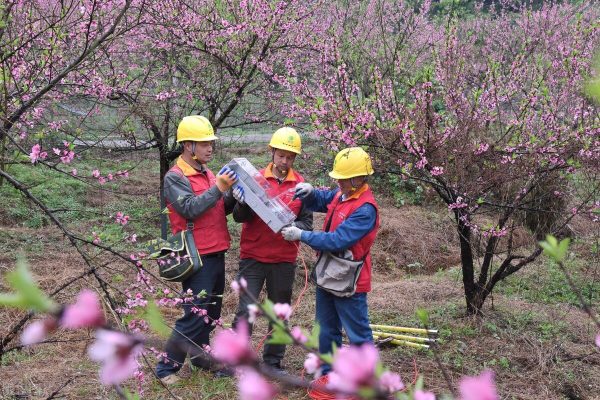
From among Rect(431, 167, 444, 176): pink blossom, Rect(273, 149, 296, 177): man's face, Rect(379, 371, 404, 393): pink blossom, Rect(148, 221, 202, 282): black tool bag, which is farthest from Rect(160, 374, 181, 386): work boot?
Rect(379, 371, 404, 393): pink blossom

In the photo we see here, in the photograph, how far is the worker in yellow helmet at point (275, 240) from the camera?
4094mm

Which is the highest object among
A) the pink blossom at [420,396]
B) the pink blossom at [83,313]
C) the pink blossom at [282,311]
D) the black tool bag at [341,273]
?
the pink blossom at [83,313]

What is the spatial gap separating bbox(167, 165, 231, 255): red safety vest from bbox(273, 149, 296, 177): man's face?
48 centimetres

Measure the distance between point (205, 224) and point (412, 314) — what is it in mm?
2618

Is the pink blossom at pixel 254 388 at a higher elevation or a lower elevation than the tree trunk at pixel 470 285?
higher

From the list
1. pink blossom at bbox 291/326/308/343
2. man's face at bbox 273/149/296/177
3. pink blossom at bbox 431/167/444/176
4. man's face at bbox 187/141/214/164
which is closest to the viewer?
pink blossom at bbox 291/326/308/343

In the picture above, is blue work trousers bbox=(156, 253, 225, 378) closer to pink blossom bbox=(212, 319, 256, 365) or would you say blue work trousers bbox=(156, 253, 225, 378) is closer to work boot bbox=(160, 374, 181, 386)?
work boot bbox=(160, 374, 181, 386)

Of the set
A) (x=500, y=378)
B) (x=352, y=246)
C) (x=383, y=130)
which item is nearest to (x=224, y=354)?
(x=352, y=246)

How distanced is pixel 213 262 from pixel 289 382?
11.2 feet

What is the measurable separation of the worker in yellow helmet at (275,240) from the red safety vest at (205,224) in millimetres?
140

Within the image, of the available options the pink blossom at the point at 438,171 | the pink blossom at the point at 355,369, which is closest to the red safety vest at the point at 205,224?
the pink blossom at the point at 438,171

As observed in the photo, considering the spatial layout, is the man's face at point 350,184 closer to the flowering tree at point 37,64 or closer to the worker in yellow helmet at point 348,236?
the worker in yellow helmet at point 348,236

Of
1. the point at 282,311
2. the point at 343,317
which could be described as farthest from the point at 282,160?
the point at 282,311

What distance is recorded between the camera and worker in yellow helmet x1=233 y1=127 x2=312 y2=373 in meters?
4.09
